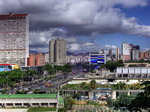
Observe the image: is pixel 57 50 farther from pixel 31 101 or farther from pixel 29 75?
pixel 31 101

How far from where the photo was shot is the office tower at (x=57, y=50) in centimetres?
9912

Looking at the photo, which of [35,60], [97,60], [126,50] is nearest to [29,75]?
[35,60]

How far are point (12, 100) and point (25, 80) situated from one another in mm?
28521

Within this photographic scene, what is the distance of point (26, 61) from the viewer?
65688 millimetres

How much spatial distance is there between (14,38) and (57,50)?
35.9 m

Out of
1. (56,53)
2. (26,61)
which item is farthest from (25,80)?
(56,53)

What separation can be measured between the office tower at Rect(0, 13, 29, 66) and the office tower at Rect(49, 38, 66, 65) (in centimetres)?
3458

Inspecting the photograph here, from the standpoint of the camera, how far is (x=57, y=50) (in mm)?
99312

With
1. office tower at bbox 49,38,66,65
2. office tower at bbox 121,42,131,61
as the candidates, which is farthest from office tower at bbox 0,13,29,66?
office tower at bbox 121,42,131,61

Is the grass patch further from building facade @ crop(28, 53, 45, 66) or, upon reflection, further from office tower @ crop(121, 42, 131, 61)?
office tower @ crop(121, 42, 131, 61)

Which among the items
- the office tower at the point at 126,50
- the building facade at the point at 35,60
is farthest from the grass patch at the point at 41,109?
the office tower at the point at 126,50

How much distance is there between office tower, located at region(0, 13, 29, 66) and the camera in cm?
6399

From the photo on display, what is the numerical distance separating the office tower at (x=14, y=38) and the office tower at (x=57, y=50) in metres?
34.6

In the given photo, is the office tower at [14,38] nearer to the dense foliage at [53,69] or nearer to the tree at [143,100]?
the dense foliage at [53,69]
